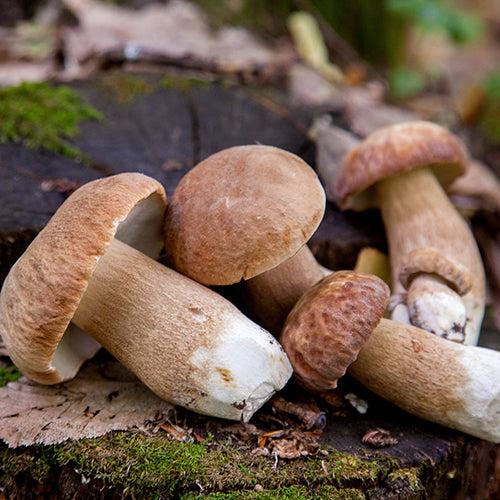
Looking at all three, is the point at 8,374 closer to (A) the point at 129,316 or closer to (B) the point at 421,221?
(A) the point at 129,316

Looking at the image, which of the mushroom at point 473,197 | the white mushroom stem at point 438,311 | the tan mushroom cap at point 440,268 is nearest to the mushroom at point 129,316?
the white mushroom stem at point 438,311

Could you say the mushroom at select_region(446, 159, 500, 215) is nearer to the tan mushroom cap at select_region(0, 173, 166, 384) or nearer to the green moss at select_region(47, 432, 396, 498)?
the green moss at select_region(47, 432, 396, 498)

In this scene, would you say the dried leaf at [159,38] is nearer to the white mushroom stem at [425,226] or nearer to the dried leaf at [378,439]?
the white mushroom stem at [425,226]

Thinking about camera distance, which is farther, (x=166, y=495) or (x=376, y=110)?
(x=376, y=110)

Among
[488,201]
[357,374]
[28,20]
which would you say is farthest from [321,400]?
[28,20]

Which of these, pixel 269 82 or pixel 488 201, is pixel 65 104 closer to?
pixel 269 82
